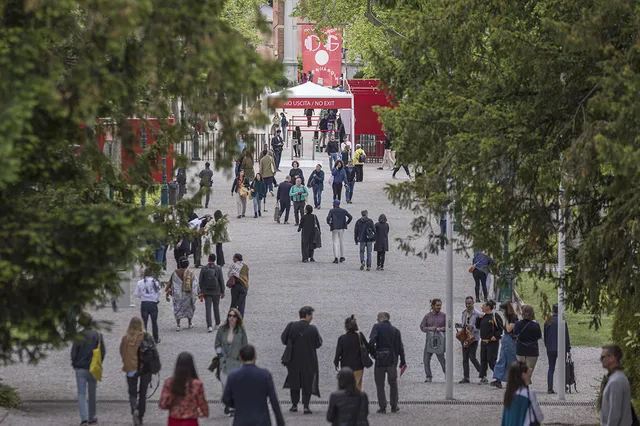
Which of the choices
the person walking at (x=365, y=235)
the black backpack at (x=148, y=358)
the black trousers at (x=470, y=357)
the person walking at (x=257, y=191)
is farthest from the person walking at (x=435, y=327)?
the person walking at (x=257, y=191)

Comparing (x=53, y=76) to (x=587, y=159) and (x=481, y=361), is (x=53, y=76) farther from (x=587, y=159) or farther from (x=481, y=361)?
(x=481, y=361)

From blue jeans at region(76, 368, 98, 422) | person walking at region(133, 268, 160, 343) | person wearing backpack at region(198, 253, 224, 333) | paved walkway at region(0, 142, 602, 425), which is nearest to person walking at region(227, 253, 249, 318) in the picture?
person wearing backpack at region(198, 253, 224, 333)

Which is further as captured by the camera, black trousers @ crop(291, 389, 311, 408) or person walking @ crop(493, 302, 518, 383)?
person walking @ crop(493, 302, 518, 383)

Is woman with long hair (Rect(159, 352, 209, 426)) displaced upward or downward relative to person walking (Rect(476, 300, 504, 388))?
upward

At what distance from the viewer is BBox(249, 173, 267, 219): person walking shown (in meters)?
36.6

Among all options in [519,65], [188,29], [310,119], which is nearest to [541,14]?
[519,65]

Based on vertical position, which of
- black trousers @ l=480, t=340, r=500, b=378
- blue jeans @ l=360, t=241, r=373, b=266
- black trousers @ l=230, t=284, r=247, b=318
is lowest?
black trousers @ l=480, t=340, r=500, b=378

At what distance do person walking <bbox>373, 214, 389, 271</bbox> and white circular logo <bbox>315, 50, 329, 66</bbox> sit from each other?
34.5 meters

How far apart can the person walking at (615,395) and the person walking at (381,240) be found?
16842 mm

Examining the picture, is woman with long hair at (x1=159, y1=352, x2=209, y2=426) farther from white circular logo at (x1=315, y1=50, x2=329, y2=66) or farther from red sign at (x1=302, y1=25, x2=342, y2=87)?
white circular logo at (x1=315, y1=50, x2=329, y2=66)

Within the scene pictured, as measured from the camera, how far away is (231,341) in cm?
1581

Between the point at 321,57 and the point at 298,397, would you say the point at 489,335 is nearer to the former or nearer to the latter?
the point at 298,397

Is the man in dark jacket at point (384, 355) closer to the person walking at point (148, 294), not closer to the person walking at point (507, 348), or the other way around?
the person walking at point (507, 348)

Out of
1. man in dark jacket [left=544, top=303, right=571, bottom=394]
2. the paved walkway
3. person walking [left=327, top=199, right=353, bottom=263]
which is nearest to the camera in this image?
the paved walkway
